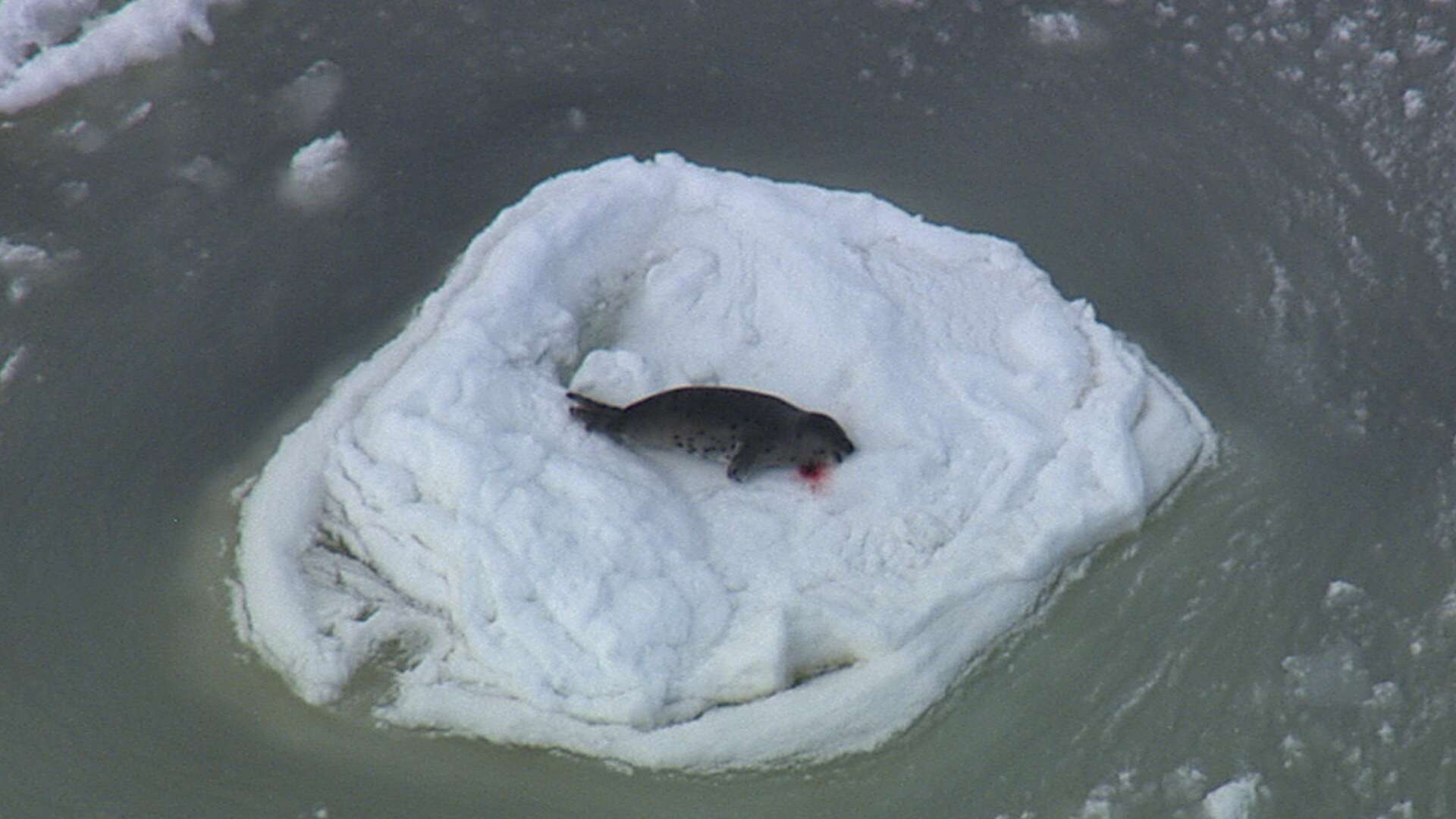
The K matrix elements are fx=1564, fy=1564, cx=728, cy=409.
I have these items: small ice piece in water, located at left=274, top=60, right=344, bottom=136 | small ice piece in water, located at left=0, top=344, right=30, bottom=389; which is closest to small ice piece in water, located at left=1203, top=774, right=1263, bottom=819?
small ice piece in water, located at left=0, top=344, right=30, bottom=389

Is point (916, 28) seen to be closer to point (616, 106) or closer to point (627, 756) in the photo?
point (616, 106)

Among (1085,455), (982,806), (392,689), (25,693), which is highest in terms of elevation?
(1085,455)

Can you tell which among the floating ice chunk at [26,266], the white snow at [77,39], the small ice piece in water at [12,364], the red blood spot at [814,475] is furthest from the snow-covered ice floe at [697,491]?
the white snow at [77,39]

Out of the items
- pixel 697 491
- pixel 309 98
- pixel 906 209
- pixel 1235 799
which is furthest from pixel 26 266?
pixel 1235 799

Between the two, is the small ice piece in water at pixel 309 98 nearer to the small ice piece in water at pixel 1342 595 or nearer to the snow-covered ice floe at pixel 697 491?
the snow-covered ice floe at pixel 697 491

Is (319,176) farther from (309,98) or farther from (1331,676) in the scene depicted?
(1331,676)

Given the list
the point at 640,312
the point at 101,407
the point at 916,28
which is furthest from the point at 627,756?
the point at 916,28

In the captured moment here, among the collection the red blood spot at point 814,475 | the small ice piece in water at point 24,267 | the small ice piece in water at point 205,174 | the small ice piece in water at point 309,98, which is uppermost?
the red blood spot at point 814,475
